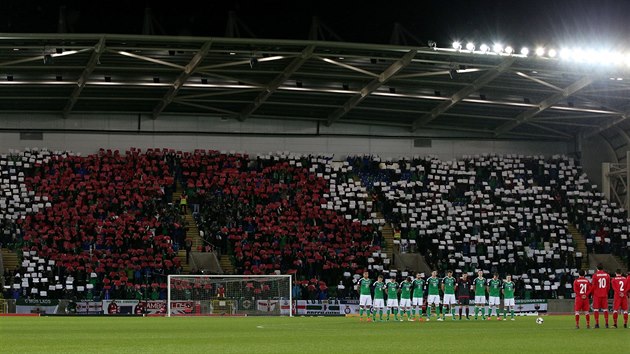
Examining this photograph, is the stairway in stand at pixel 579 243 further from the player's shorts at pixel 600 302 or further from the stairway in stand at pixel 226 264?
the player's shorts at pixel 600 302

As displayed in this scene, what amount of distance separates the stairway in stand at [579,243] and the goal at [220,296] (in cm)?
1829

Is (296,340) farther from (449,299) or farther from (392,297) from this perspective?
(449,299)

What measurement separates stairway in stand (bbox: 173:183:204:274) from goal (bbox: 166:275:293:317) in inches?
164

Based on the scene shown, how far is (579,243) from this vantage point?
54594 millimetres

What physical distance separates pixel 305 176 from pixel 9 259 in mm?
15826

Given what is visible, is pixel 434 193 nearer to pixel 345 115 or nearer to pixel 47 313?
pixel 345 115

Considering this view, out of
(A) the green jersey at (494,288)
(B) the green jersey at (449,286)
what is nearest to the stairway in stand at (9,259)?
(B) the green jersey at (449,286)

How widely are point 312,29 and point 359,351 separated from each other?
22209mm

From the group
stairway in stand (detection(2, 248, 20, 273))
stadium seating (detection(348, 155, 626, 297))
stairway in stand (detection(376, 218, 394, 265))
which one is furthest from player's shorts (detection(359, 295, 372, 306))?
stairway in stand (detection(2, 248, 20, 273))

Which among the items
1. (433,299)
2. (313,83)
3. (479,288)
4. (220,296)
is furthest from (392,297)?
(313,83)

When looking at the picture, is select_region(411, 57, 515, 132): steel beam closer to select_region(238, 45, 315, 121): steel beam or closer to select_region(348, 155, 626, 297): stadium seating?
select_region(348, 155, 626, 297): stadium seating

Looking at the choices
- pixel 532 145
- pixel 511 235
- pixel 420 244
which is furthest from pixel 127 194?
pixel 532 145

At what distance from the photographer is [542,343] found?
20.8 meters

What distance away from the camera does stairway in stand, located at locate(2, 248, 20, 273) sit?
152 ft
